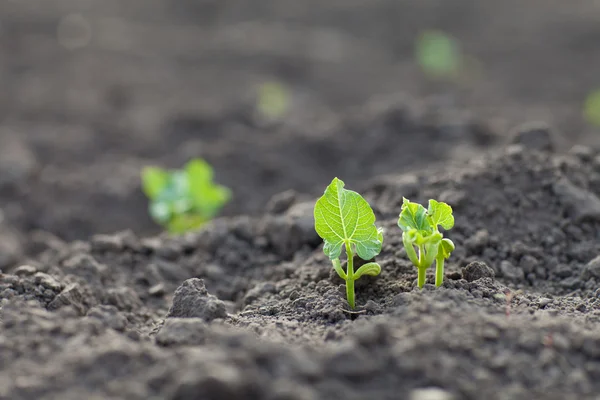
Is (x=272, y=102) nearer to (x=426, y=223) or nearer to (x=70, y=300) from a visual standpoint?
(x=70, y=300)

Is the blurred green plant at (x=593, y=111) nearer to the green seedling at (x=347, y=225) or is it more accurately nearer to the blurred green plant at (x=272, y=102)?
the blurred green plant at (x=272, y=102)

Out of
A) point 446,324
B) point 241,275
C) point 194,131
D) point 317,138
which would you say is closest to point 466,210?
point 241,275

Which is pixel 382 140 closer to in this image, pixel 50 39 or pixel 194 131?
pixel 194 131

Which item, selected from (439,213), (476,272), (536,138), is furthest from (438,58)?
(439,213)

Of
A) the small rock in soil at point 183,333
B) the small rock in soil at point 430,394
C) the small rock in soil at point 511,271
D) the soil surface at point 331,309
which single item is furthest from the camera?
the small rock in soil at point 511,271

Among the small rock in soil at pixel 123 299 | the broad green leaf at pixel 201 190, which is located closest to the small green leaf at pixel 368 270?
the small rock in soil at pixel 123 299

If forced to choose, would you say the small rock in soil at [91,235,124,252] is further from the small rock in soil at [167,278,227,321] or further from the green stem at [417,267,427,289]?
the green stem at [417,267,427,289]

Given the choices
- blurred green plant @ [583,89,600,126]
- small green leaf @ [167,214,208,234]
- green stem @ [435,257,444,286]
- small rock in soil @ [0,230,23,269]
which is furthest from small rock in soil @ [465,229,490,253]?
blurred green plant @ [583,89,600,126]
